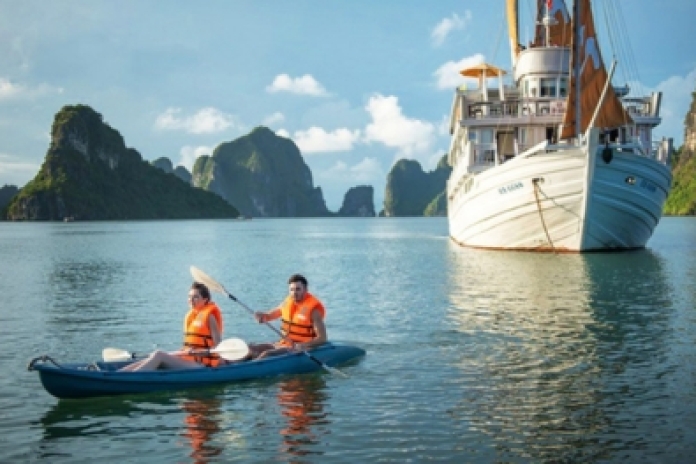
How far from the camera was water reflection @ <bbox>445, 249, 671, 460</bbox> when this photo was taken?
Result: 1049 centimetres

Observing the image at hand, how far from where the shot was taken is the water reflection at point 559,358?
10.5 metres

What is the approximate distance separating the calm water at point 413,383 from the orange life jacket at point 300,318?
0.87 meters

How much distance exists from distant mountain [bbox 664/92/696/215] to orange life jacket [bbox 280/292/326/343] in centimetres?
16268

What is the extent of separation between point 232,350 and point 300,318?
1.69 metres

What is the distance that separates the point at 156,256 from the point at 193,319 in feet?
129

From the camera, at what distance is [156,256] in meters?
51.7

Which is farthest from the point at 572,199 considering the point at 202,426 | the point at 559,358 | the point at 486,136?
the point at 202,426

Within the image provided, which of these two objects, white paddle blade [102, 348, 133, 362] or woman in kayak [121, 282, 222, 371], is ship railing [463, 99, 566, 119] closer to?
woman in kayak [121, 282, 222, 371]

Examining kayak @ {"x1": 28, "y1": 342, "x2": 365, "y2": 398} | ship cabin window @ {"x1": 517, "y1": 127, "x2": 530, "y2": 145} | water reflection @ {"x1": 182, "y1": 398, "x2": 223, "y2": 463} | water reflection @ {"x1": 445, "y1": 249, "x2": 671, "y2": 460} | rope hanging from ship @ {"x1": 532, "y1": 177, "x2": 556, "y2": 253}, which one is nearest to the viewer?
water reflection @ {"x1": 182, "y1": 398, "x2": 223, "y2": 463}

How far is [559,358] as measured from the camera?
15375 millimetres

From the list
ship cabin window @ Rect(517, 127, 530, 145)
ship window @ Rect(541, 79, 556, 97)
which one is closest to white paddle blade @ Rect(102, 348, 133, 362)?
ship cabin window @ Rect(517, 127, 530, 145)

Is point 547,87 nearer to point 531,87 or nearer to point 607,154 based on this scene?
point 531,87

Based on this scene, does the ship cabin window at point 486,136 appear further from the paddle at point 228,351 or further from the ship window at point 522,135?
the paddle at point 228,351

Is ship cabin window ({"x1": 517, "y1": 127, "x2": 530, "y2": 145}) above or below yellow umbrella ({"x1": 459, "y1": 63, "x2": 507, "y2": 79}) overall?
below
